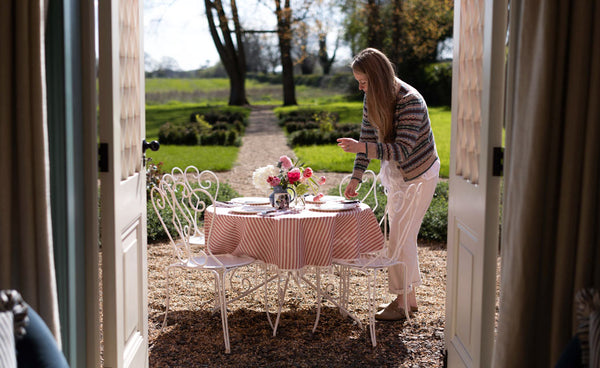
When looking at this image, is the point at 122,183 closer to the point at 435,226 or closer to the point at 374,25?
the point at 435,226

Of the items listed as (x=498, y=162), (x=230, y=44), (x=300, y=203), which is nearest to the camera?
(x=498, y=162)

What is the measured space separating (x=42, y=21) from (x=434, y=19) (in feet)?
87.1

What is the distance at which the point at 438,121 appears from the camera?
2092 cm

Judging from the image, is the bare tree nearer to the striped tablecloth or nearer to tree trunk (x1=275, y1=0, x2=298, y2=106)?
tree trunk (x1=275, y1=0, x2=298, y2=106)

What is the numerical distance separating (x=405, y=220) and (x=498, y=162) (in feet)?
6.29

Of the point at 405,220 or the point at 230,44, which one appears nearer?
the point at 405,220

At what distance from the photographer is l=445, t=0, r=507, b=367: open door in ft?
8.69

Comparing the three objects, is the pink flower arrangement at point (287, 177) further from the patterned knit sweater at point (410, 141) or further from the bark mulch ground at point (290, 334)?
the bark mulch ground at point (290, 334)

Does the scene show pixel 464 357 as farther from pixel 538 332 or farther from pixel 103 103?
pixel 103 103

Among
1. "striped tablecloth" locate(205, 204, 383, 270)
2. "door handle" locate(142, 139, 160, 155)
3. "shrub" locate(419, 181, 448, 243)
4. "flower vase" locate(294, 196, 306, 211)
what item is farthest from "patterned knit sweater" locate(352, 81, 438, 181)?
"shrub" locate(419, 181, 448, 243)

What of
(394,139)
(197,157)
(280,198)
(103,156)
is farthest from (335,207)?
(197,157)

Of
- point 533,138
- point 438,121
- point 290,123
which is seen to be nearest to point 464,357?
point 533,138

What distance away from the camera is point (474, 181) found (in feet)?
9.80

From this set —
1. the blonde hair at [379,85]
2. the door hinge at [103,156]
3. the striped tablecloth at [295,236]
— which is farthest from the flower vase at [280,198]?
the door hinge at [103,156]
